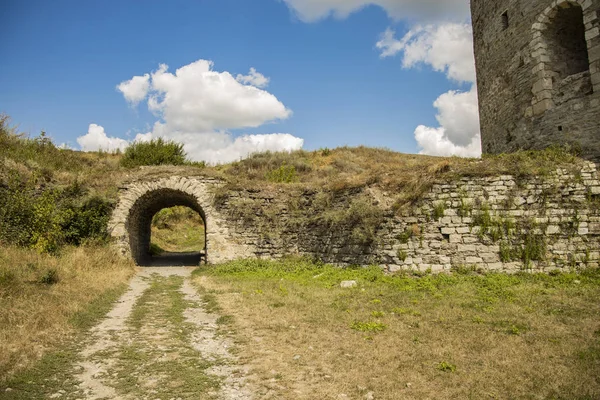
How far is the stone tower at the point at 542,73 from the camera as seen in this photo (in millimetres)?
11766

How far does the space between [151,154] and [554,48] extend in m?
22.3

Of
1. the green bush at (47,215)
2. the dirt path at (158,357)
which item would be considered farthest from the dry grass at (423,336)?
the green bush at (47,215)

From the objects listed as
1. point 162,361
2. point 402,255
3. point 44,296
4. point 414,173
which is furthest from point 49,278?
point 414,173

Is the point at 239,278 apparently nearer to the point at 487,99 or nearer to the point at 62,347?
the point at 62,347

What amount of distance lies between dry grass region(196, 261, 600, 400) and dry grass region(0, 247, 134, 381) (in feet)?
8.91

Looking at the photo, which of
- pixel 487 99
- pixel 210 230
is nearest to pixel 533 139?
pixel 487 99

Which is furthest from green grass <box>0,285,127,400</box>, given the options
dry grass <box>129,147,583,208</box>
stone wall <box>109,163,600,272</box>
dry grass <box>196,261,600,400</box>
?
dry grass <box>129,147,583,208</box>

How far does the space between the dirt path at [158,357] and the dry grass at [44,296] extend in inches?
21.6

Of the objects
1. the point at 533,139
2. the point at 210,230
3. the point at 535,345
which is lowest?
the point at 535,345

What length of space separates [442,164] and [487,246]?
8.83 ft

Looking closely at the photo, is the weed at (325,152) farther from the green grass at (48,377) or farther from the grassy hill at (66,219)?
the green grass at (48,377)

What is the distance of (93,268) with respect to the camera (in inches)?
446

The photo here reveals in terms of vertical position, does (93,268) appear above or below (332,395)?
above

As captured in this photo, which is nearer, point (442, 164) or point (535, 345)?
point (535, 345)
